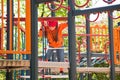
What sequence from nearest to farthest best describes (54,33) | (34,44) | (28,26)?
(34,44) < (28,26) < (54,33)

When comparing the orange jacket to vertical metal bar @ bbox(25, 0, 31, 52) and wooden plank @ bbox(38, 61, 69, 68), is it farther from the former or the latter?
vertical metal bar @ bbox(25, 0, 31, 52)

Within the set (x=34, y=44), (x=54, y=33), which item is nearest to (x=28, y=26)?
(x=34, y=44)

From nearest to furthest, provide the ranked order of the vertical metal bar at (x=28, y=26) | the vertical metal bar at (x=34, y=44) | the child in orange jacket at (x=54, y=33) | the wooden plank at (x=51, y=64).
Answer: the vertical metal bar at (x=34, y=44) → the vertical metal bar at (x=28, y=26) → the wooden plank at (x=51, y=64) → the child in orange jacket at (x=54, y=33)

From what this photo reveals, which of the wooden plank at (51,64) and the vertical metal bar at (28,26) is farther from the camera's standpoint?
the wooden plank at (51,64)

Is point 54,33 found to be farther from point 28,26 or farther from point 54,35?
point 28,26

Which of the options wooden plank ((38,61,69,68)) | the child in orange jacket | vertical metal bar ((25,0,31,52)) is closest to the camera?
vertical metal bar ((25,0,31,52))

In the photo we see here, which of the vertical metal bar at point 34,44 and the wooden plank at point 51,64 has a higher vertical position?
the vertical metal bar at point 34,44

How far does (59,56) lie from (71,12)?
3.13 m

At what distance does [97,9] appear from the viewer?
4.50 metres

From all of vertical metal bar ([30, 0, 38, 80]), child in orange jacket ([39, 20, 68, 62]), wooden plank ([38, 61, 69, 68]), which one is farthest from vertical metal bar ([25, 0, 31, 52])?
child in orange jacket ([39, 20, 68, 62])

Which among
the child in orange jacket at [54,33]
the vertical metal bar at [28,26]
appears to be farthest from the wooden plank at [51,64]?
the child in orange jacket at [54,33]

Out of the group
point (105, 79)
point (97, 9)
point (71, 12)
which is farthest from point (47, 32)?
point (105, 79)

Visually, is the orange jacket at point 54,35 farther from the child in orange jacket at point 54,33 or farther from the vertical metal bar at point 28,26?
the vertical metal bar at point 28,26

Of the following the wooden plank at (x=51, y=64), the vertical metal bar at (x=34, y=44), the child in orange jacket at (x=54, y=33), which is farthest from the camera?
the child in orange jacket at (x=54, y=33)
